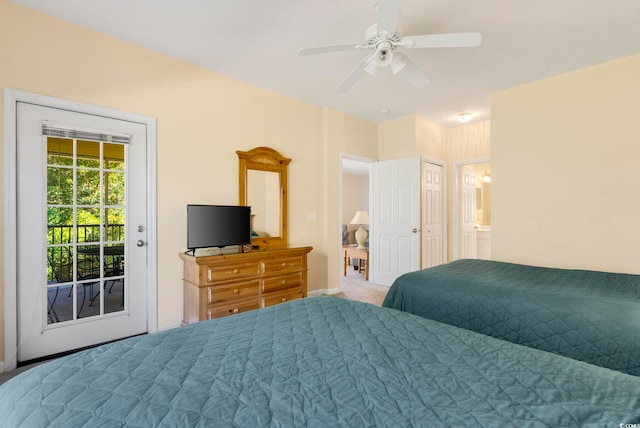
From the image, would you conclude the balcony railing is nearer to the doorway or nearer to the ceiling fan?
the ceiling fan

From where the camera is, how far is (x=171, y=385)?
0.84 metres

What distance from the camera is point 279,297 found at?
333 cm

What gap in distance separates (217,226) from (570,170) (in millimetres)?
3835

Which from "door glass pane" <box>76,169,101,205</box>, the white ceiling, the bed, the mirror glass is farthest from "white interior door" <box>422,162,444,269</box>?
"door glass pane" <box>76,169,101,205</box>

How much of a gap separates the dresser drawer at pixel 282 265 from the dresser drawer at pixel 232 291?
0.56 ft

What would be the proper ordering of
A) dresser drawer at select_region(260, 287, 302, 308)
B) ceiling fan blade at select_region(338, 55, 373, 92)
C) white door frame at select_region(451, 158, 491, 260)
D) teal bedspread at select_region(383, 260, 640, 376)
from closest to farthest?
teal bedspread at select_region(383, 260, 640, 376) → ceiling fan blade at select_region(338, 55, 373, 92) → dresser drawer at select_region(260, 287, 302, 308) → white door frame at select_region(451, 158, 491, 260)

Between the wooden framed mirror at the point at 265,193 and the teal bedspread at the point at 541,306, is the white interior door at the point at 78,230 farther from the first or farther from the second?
the teal bedspread at the point at 541,306

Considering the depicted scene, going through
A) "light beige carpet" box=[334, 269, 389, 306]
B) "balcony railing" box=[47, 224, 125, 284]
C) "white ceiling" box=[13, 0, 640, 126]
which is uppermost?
"white ceiling" box=[13, 0, 640, 126]

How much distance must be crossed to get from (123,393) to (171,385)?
0.37ft

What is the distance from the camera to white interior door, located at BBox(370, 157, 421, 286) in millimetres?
4664

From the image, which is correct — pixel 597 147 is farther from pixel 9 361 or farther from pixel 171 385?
pixel 9 361

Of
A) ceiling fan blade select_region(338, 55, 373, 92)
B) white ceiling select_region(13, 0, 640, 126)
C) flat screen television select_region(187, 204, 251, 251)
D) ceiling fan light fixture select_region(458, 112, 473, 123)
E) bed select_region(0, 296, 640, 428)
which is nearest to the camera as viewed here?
bed select_region(0, 296, 640, 428)

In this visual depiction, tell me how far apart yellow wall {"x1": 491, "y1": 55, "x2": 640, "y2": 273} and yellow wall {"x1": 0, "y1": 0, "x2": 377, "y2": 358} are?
2218 millimetres

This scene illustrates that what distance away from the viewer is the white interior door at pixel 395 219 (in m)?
4.66
